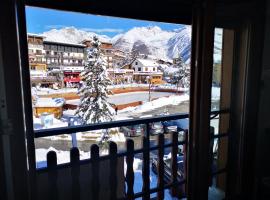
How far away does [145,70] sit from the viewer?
Result: 6.71 ft

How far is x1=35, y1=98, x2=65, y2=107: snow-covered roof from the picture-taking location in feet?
4.72

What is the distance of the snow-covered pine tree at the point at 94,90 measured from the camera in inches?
78.0

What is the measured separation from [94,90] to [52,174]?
137 cm

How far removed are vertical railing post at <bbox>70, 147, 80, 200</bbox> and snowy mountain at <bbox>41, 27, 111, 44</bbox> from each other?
0.73m

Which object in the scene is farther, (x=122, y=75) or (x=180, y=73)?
(x=180, y=73)

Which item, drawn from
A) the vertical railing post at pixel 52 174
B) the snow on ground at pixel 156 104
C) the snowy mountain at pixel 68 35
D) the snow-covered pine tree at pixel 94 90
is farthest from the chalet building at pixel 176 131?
the snow-covered pine tree at pixel 94 90

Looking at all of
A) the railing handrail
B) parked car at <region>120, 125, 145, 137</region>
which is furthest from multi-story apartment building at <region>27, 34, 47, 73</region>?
parked car at <region>120, 125, 145, 137</region>

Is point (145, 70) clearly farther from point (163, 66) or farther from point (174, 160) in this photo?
point (174, 160)

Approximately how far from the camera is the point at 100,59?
205 centimetres

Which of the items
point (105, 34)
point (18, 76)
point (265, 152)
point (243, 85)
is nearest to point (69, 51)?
point (105, 34)

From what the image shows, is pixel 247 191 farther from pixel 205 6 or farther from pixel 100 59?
pixel 100 59

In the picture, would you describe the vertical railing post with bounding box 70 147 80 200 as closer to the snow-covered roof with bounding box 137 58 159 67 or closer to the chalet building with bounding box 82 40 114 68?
the chalet building with bounding box 82 40 114 68

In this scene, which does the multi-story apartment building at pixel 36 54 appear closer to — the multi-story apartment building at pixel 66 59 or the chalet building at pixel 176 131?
the multi-story apartment building at pixel 66 59

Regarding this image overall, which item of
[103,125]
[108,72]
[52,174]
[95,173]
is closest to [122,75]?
[108,72]
